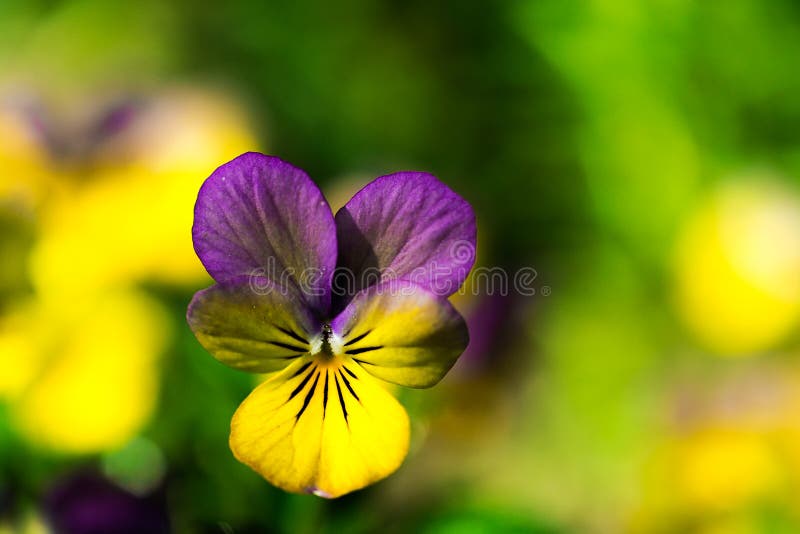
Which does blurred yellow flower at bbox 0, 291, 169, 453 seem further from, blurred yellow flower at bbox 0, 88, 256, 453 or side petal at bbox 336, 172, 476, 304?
side petal at bbox 336, 172, 476, 304

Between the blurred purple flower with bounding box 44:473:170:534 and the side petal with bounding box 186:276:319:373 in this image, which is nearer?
the side petal with bounding box 186:276:319:373

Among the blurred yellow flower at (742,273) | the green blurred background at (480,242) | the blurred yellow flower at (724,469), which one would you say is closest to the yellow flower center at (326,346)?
the green blurred background at (480,242)

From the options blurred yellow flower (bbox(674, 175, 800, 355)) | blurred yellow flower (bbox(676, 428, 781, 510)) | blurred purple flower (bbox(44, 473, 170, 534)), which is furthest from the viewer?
blurred yellow flower (bbox(674, 175, 800, 355))

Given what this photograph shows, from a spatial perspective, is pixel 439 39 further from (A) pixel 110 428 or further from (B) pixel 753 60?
(A) pixel 110 428

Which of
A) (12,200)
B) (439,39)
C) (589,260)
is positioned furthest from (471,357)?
(439,39)

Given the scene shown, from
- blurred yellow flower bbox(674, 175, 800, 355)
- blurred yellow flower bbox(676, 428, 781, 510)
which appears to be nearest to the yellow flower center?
blurred yellow flower bbox(676, 428, 781, 510)

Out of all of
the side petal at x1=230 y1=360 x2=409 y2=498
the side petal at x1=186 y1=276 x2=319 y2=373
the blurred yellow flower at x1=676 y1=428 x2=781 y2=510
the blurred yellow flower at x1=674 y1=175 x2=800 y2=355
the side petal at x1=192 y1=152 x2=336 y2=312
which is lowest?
the side petal at x1=230 y1=360 x2=409 y2=498

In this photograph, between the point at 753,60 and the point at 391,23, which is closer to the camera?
the point at 753,60

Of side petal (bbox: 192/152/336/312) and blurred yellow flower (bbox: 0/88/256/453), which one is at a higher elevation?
blurred yellow flower (bbox: 0/88/256/453)
